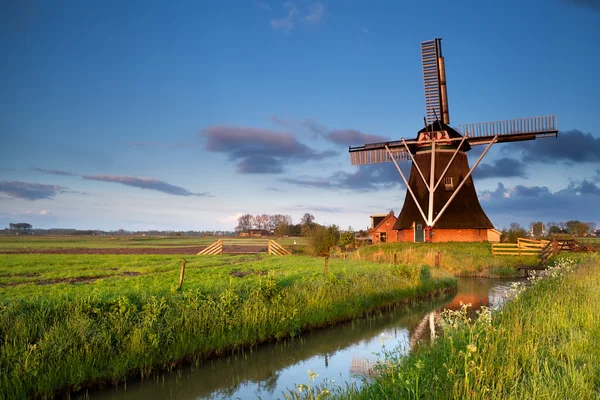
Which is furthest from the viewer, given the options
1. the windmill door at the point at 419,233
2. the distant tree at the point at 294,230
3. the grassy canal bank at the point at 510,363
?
the distant tree at the point at 294,230

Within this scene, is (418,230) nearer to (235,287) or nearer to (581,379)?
(235,287)

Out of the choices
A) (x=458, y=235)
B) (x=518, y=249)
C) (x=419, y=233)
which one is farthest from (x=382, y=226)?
(x=518, y=249)

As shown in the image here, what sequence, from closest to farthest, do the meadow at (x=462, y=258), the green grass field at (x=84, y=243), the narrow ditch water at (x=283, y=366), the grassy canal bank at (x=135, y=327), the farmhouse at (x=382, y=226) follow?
the grassy canal bank at (x=135, y=327) < the narrow ditch water at (x=283, y=366) < the meadow at (x=462, y=258) < the farmhouse at (x=382, y=226) < the green grass field at (x=84, y=243)

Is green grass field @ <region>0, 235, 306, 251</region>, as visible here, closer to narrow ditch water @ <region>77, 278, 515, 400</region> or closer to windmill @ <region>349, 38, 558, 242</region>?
windmill @ <region>349, 38, 558, 242</region>

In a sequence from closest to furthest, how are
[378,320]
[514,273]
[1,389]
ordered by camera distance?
[1,389], [378,320], [514,273]

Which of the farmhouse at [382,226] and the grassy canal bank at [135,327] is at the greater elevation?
the farmhouse at [382,226]

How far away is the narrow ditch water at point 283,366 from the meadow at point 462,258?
14357 mm

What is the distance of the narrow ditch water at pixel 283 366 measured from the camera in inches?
333

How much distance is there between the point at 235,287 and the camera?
12.7m

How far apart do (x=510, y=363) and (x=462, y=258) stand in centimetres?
2634

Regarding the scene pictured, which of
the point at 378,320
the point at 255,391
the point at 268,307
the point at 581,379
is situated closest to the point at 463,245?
the point at 378,320

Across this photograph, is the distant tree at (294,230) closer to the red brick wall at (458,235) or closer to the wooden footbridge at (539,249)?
the red brick wall at (458,235)

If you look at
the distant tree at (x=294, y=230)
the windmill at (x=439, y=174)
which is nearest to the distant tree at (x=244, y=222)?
the distant tree at (x=294, y=230)

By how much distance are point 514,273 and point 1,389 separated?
28173 mm
